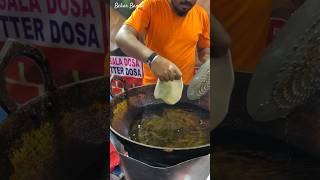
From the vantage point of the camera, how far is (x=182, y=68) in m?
2.48

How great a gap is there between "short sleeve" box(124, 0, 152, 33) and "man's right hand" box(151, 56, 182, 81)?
8.3 inches

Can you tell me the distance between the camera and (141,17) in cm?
258

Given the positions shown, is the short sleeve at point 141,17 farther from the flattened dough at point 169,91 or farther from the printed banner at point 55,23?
the printed banner at point 55,23

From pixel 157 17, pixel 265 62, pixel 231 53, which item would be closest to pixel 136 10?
pixel 157 17

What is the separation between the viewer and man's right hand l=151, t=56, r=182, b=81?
2.49 metres

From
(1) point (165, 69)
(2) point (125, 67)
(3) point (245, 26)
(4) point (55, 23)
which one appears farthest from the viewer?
(4) point (55, 23)

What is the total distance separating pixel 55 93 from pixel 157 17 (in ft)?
3.26

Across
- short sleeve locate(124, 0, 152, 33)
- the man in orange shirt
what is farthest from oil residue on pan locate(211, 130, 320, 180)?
short sleeve locate(124, 0, 152, 33)

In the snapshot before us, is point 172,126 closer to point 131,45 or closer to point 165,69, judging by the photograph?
point 165,69

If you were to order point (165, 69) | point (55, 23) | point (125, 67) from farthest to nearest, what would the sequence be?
point (55, 23) → point (125, 67) → point (165, 69)

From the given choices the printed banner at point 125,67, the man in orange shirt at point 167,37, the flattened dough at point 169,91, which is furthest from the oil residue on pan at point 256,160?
the printed banner at point 125,67

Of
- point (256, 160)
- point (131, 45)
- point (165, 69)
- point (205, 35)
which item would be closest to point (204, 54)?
point (205, 35)

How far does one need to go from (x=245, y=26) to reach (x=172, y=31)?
399 mm

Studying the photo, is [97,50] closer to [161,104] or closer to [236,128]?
[161,104]
